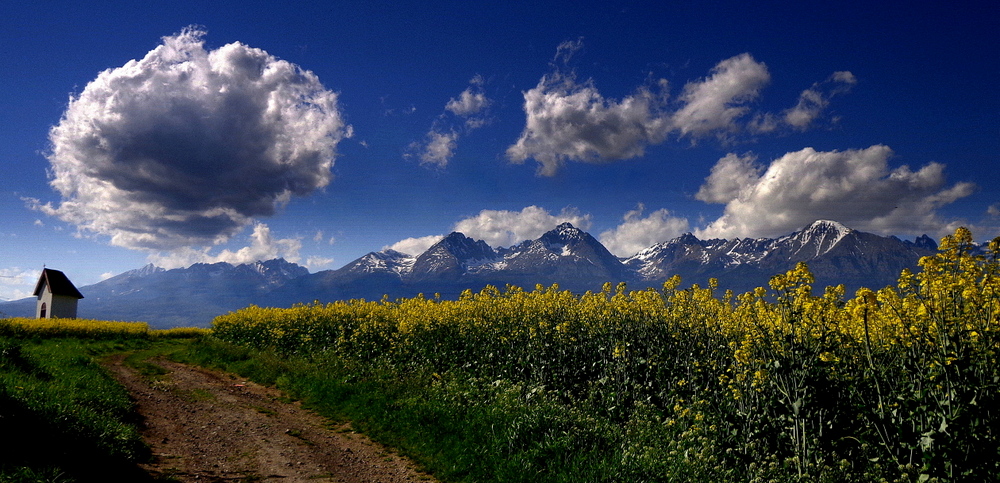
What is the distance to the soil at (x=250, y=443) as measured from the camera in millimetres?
9742

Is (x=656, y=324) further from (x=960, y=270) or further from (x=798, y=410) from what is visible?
(x=960, y=270)

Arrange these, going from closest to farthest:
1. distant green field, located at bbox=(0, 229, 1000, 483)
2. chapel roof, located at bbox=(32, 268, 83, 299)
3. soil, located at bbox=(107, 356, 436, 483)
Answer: distant green field, located at bbox=(0, 229, 1000, 483) < soil, located at bbox=(107, 356, 436, 483) < chapel roof, located at bbox=(32, 268, 83, 299)

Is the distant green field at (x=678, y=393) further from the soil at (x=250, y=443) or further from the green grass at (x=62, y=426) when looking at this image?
the soil at (x=250, y=443)

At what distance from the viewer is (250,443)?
38.2ft

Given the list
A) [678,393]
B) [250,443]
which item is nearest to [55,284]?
[250,443]

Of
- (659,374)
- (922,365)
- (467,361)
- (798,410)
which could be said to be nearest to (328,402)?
(467,361)

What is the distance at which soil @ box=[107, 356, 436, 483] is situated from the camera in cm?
974

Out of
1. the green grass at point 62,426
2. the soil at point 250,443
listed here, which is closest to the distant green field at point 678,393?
the green grass at point 62,426

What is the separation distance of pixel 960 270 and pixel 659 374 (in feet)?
24.3

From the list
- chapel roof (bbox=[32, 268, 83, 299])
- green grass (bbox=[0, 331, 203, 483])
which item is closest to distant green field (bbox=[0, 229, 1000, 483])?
green grass (bbox=[0, 331, 203, 483])

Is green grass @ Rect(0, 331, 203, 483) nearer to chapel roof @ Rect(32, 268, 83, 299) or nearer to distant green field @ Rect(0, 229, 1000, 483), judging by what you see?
distant green field @ Rect(0, 229, 1000, 483)

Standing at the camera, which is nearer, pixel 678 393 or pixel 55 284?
pixel 678 393

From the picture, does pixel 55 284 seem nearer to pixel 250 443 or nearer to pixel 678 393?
pixel 250 443

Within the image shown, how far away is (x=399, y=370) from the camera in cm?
1836
